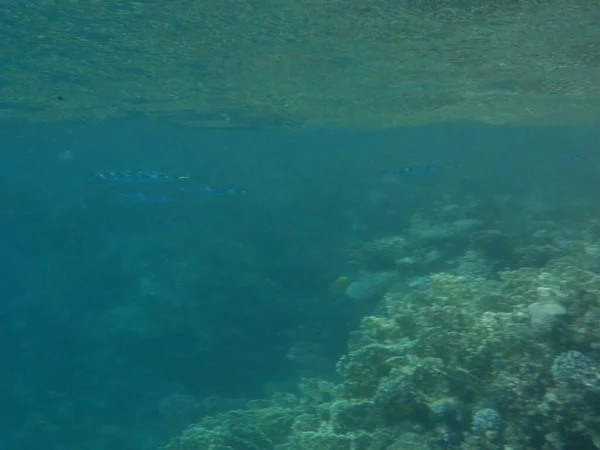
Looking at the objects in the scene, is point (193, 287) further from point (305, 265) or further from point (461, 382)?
point (461, 382)

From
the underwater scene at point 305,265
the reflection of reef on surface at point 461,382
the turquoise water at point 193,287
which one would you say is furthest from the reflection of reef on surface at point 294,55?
the reflection of reef on surface at point 461,382

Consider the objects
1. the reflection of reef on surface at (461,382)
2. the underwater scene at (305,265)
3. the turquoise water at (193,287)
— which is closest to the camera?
the reflection of reef on surface at (461,382)

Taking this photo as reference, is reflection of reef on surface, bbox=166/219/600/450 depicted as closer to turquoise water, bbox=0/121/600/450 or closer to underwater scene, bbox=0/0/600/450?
underwater scene, bbox=0/0/600/450

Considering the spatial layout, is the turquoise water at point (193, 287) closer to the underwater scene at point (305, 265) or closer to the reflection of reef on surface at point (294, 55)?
the underwater scene at point (305, 265)

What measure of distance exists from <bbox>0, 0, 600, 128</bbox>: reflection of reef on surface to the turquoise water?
13.4ft

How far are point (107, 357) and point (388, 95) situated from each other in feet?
60.4

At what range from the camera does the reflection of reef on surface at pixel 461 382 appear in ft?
20.8

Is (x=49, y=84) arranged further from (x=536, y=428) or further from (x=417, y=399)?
(x=536, y=428)

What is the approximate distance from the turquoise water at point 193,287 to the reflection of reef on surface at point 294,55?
410 centimetres

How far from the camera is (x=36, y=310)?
23766 millimetres

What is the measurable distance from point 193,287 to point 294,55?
34.5 feet

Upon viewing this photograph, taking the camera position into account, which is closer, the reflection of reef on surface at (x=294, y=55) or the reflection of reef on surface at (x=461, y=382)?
the reflection of reef on surface at (x=461, y=382)

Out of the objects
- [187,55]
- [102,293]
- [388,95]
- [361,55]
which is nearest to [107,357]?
[102,293]

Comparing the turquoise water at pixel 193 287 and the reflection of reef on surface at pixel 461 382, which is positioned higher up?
the reflection of reef on surface at pixel 461 382
